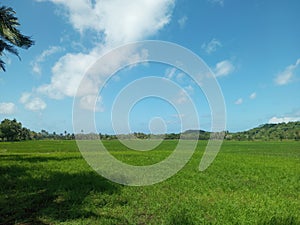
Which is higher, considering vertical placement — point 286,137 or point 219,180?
point 286,137

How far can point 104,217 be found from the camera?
881cm

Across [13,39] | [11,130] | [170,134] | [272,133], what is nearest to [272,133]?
[272,133]

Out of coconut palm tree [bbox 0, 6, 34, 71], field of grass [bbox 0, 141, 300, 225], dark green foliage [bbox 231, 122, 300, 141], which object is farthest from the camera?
dark green foliage [bbox 231, 122, 300, 141]

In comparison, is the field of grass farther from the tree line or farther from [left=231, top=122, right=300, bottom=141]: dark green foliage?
[left=231, top=122, right=300, bottom=141]: dark green foliage

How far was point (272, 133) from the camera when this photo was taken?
140 meters

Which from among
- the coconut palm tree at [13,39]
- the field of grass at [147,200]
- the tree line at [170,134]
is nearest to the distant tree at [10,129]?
the tree line at [170,134]

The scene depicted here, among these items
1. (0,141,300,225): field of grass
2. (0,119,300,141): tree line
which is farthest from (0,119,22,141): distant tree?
(0,141,300,225): field of grass

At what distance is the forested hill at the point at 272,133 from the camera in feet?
390

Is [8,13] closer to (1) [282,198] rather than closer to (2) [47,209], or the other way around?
(2) [47,209]

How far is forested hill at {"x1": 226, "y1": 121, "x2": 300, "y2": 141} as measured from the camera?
118781 mm

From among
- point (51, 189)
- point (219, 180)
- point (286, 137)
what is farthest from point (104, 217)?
point (286, 137)

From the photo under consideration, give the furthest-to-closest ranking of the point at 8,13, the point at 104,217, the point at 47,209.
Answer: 1. the point at 8,13
2. the point at 47,209
3. the point at 104,217

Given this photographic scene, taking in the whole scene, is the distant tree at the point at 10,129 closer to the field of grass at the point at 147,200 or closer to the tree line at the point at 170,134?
the tree line at the point at 170,134

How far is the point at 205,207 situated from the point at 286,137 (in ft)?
392
